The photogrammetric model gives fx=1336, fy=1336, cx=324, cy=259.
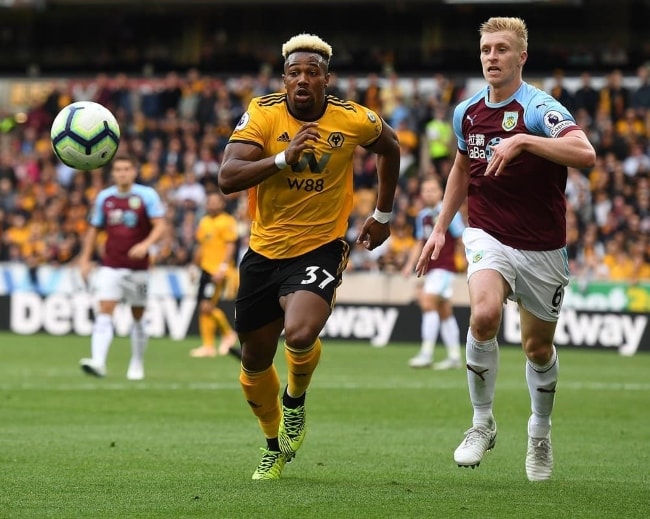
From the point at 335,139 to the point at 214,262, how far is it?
12.4m

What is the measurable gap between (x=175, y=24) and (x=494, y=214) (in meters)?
32.2

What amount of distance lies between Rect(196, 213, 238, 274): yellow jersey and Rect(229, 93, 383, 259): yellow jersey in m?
11.9

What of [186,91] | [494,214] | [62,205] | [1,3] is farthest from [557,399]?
[1,3]

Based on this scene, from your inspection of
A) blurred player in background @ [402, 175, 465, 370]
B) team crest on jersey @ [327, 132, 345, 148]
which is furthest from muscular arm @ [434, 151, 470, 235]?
blurred player in background @ [402, 175, 465, 370]

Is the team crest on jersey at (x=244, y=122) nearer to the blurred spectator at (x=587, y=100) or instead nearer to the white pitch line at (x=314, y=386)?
the white pitch line at (x=314, y=386)

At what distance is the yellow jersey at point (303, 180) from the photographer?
26.0 feet

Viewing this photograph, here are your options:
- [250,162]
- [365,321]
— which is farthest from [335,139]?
[365,321]

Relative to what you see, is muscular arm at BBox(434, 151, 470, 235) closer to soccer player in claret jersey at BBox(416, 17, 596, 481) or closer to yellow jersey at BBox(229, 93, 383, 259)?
soccer player in claret jersey at BBox(416, 17, 596, 481)

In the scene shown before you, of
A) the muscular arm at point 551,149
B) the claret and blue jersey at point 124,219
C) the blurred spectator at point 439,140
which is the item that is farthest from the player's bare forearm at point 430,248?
the blurred spectator at point 439,140

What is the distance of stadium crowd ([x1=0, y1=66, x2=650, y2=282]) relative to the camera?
83.9 feet

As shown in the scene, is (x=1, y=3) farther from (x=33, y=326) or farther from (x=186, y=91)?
(x=33, y=326)

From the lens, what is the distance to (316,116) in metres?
8.03

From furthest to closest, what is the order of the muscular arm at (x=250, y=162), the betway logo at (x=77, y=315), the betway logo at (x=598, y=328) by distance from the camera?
the betway logo at (x=77, y=315) < the betway logo at (x=598, y=328) < the muscular arm at (x=250, y=162)

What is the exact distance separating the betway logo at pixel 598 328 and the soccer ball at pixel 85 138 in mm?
13161
